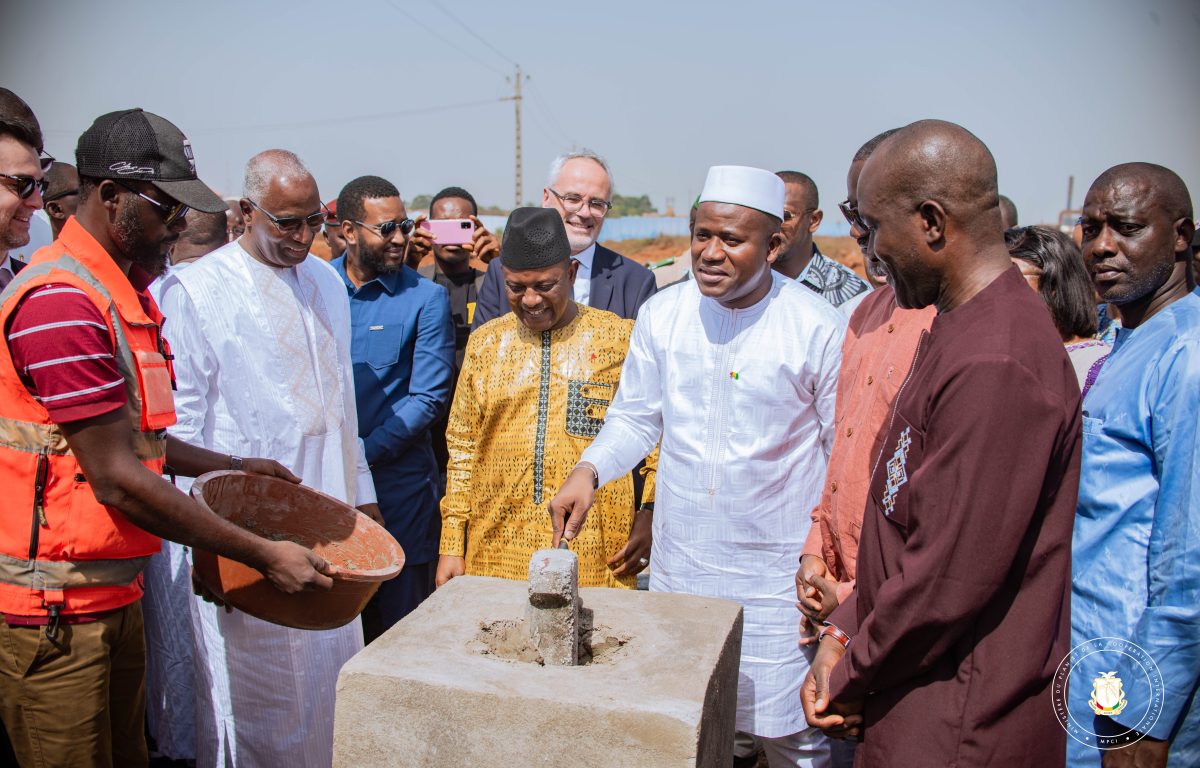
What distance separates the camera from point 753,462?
10.1 feet

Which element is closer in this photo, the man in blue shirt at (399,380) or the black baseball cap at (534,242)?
the black baseball cap at (534,242)

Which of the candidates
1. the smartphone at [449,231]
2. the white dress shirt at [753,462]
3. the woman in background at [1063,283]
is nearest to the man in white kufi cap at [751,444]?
the white dress shirt at [753,462]

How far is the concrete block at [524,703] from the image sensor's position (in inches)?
74.2

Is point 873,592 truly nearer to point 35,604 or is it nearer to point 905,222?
point 905,222

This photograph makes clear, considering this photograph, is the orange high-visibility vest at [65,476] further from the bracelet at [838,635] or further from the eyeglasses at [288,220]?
the bracelet at [838,635]

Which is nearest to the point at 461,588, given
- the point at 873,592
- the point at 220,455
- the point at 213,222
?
the point at 220,455

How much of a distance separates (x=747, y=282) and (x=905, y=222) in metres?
1.28

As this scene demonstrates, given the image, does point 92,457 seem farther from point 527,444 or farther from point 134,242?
point 527,444

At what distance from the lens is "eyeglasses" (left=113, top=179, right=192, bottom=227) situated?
99.7 inches

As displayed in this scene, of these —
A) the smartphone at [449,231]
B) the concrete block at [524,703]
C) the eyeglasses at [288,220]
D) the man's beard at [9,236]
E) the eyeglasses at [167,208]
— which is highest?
the smartphone at [449,231]

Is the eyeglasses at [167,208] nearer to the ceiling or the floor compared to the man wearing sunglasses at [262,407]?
nearer to the ceiling

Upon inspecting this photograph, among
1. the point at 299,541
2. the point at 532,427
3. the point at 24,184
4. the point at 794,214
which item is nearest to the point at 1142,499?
the point at 532,427

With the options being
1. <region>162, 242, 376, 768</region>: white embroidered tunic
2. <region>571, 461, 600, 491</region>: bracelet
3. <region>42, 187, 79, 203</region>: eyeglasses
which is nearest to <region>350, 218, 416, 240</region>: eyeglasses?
<region>162, 242, 376, 768</region>: white embroidered tunic

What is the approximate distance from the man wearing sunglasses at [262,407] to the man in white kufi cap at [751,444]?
114 centimetres
